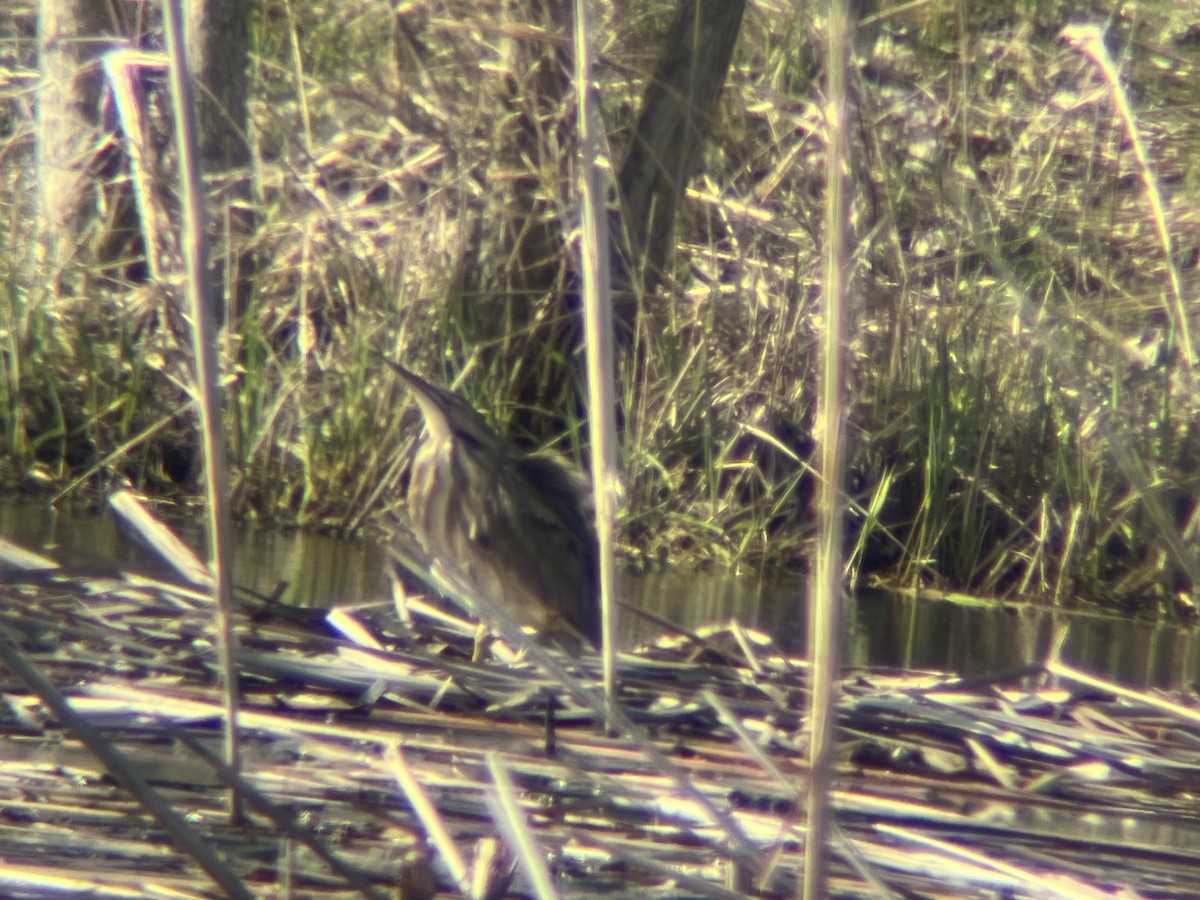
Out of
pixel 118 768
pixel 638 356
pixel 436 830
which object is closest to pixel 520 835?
pixel 436 830

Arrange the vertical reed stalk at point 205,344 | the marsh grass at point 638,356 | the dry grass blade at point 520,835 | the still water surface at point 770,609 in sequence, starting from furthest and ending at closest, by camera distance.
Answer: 1. the marsh grass at point 638,356
2. the still water surface at point 770,609
3. the vertical reed stalk at point 205,344
4. the dry grass blade at point 520,835

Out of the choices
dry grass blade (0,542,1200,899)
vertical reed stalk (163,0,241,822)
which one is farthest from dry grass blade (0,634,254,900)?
vertical reed stalk (163,0,241,822)

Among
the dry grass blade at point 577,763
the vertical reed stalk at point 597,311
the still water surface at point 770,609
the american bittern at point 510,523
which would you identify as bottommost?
the dry grass blade at point 577,763

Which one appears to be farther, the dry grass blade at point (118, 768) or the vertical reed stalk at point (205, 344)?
the vertical reed stalk at point (205, 344)

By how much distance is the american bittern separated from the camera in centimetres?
383

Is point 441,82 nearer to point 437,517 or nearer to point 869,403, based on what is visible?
point 869,403

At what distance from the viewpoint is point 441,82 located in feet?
18.5

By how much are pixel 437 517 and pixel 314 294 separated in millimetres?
1646

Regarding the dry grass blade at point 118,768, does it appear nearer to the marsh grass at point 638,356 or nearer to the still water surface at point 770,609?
the still water surface at point 770,609

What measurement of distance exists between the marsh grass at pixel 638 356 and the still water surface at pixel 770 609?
156 millimetres

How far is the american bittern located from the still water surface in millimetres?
172

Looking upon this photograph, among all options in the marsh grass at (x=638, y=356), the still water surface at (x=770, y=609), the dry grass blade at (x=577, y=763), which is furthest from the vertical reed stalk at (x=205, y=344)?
the marsh grass at (x=638, y=356)

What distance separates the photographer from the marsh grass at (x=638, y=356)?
507 cm

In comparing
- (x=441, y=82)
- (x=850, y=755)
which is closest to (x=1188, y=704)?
(x=850, y=755)
